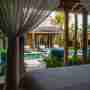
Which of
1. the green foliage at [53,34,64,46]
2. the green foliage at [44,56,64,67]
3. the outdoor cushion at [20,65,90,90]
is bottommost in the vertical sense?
the outdoor cushion at [20,65,90,90]

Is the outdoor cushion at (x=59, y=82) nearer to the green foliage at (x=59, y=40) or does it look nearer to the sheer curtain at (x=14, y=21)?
the sheer curtain at (x=14, y=21)

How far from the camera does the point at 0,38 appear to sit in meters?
2.83

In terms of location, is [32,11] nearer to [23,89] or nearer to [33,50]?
[23,89]

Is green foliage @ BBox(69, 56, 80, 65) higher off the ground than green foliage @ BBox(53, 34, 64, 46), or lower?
lower

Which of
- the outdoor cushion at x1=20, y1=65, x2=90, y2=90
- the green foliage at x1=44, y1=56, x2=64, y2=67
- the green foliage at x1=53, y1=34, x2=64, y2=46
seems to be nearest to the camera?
the outdoor cushion at x1=20, y1=65, x2=90, y2=90

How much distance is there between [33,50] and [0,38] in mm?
Answer: 1611

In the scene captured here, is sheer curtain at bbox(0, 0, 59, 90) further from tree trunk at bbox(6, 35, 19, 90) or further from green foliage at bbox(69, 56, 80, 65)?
green foliage at bbox(69, 56, 80, 65)

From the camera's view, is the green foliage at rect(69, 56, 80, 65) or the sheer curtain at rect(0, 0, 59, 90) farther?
the green foliage at rect(69, 56, 80, 65)

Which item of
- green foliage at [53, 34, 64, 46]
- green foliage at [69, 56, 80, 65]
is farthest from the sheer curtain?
green foliage at [69, 56, 80, 65]

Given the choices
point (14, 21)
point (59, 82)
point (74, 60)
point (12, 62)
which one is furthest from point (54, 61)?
point (14, 21)

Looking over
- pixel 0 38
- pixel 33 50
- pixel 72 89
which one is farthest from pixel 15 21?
pixel 33 50

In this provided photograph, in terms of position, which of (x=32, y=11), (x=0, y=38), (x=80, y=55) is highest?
(x=32, y=11)

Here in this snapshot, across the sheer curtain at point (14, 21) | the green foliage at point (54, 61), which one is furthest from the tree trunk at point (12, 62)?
the green foliage at point (54, 61)

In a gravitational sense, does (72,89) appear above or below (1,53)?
below
